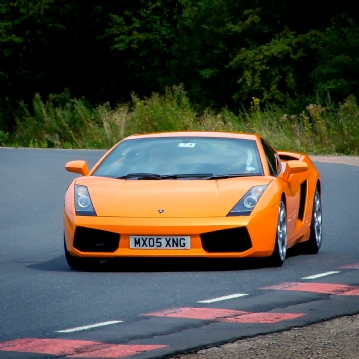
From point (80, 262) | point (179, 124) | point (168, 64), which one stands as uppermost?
point (80, 262)

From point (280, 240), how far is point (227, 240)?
23.4 inches

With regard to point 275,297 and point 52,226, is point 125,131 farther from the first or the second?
point 275,297

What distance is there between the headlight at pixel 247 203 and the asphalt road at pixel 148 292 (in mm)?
492

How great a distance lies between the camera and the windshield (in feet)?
34.3

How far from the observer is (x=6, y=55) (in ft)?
213

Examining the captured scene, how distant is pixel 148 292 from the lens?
8.62m

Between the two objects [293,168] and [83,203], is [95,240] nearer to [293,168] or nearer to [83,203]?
[83,203]

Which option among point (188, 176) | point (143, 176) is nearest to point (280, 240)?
point (188, 176)

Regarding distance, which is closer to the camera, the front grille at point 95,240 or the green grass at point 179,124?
the front grille at point 95,240

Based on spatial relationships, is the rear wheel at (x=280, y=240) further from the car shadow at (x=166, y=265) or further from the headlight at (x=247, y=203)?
the headlight at (x=247, y=203)

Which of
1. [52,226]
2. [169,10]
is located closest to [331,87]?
[169,10]

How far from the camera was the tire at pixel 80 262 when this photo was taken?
10039mm

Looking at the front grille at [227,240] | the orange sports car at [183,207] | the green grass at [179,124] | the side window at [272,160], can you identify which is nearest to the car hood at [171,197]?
the orange sports car at [183,207]

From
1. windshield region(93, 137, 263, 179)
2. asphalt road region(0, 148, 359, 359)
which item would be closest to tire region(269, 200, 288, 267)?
asphalt road region(0, 148, 359, 359)
